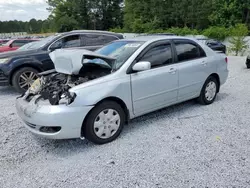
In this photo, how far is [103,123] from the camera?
10.6 ft

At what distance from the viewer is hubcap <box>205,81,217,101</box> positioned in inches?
189

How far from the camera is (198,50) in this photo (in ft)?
15.1

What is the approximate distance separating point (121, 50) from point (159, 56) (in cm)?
67

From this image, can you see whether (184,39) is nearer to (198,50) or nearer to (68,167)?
(198,50)

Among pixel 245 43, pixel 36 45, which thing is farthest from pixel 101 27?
pixel 36 45

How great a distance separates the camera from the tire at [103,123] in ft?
10.3

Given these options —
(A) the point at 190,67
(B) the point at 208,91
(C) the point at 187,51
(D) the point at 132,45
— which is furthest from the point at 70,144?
(B) the point at 208,91

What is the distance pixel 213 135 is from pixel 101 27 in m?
57.1

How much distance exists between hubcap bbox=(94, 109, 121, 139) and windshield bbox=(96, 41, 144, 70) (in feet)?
2.39

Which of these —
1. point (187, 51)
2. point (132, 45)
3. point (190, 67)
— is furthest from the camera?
point (187, 51)

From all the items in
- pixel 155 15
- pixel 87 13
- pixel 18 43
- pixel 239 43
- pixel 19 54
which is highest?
pixel 87 13

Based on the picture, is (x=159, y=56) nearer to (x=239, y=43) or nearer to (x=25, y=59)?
(x=25, y=59)

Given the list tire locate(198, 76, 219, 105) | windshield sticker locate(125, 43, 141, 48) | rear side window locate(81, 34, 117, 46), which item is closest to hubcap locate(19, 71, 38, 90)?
rear side window locate(81, 34, 117, 46)

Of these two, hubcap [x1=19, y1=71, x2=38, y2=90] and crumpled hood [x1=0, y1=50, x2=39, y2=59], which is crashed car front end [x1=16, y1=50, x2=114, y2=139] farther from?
crumpled hood [x1=0, y1=50, x2=39, y2=59]
